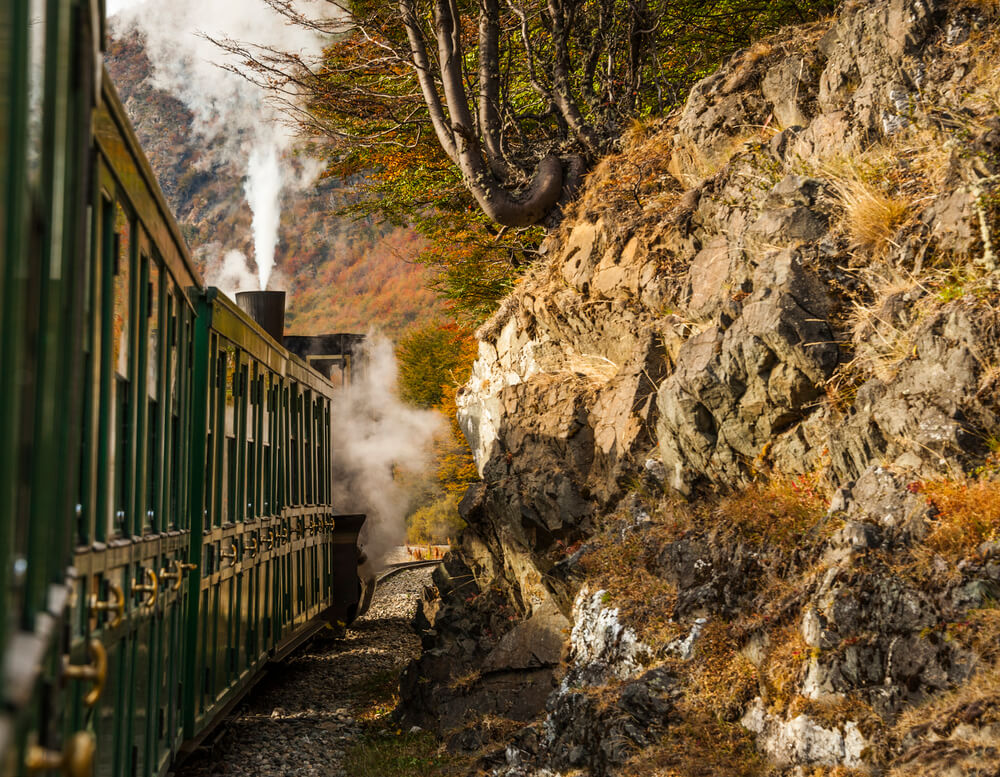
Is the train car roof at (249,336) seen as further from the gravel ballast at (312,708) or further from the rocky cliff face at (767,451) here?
the gravel ballast at (312,708)

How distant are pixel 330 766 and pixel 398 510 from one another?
33000 mm

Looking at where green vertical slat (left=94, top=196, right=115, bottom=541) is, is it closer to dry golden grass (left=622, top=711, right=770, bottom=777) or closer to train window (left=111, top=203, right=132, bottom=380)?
train window (left=111, top=203, right=132, bottom=380)

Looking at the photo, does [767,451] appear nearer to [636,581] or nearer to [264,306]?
[636,581]

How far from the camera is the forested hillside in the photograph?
332 ft

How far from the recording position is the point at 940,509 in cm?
503

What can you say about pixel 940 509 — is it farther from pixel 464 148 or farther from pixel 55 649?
pixel 464 148

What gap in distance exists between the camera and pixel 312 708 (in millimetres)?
9914

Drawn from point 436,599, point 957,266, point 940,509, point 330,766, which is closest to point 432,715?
point 330,766

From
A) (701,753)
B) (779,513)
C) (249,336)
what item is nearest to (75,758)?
(701,753)

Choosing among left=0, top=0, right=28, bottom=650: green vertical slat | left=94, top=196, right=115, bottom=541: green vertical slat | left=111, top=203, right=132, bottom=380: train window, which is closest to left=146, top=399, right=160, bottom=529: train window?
left=111, top=203, right=132, bottom=380: train window

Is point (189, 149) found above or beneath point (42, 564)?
above

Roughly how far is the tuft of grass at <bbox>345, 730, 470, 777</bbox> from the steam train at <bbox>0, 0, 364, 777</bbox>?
1.18m

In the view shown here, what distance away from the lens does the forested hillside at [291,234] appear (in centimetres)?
10125

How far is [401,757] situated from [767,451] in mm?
3873
